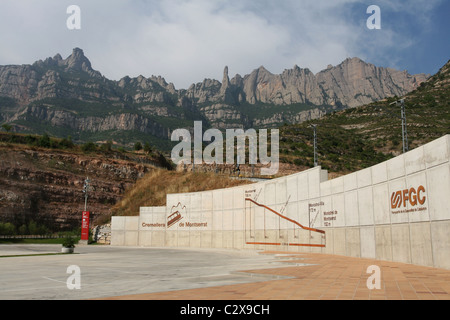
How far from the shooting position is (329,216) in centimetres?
2355

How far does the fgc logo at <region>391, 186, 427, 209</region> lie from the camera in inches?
596

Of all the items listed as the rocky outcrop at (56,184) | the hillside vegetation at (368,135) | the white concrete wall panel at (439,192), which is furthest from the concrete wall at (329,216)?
the hillside vegetation at (368,135)

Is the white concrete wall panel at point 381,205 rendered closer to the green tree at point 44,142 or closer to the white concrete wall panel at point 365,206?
the white concrete wall panel at point 365,206

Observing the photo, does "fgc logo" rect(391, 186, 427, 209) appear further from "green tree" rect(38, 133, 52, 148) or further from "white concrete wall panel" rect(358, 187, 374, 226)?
"green tree" rect(38, 133, 52, 148)

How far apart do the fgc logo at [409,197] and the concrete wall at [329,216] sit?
0.04m

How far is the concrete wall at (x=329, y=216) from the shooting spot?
14.5 metres

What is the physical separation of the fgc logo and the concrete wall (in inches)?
1.7

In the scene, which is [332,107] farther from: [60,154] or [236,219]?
[236,219]

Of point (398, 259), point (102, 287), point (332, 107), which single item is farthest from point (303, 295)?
point (332, 107)

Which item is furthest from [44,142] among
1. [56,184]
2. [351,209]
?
[351,209]

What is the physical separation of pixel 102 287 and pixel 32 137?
70803mm

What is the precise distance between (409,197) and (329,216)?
7.87m

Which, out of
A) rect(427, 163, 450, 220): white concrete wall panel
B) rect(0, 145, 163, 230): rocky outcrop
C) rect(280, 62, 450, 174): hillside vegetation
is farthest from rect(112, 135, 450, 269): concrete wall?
rect(280, 62, 450, 174): hillside vegetation

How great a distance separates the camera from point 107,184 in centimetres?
6275
